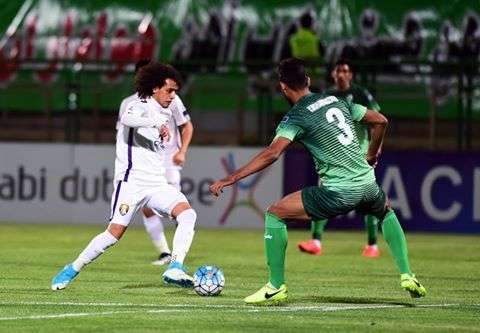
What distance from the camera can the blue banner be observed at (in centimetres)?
2355

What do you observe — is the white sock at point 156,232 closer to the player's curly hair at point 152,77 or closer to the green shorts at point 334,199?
the player's curly hair at point 152,77

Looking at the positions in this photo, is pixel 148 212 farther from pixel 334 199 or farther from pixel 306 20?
pixel 306 20

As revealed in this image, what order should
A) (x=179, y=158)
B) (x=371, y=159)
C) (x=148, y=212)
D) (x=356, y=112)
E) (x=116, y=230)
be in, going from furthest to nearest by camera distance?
(x=148, y=212) → (x=179, y=158) → (x=116, y=230) → (x=371, y=159) → (x=356, y=112)

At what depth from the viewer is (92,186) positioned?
24078mm

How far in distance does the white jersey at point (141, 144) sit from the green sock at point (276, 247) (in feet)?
6.45

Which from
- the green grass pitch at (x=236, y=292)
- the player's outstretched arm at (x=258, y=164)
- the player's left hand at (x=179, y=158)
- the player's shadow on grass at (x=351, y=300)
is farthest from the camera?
the player's left hand at (x=179, y=158)

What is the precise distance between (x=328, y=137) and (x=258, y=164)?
29.9 inches

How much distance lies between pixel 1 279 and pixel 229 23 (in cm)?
1167

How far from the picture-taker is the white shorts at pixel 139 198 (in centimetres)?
1366

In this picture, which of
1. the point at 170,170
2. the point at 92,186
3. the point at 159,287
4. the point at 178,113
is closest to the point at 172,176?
the point at 170,170

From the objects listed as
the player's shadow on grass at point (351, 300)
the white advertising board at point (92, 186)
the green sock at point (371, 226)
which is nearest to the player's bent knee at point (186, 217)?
the player's shadow on grass at point (351, 300)

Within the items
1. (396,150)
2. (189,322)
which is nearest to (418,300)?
(189,322)

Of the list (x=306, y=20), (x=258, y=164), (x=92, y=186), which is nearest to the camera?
(x=258, y=164)

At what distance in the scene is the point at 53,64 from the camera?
82.2ft
